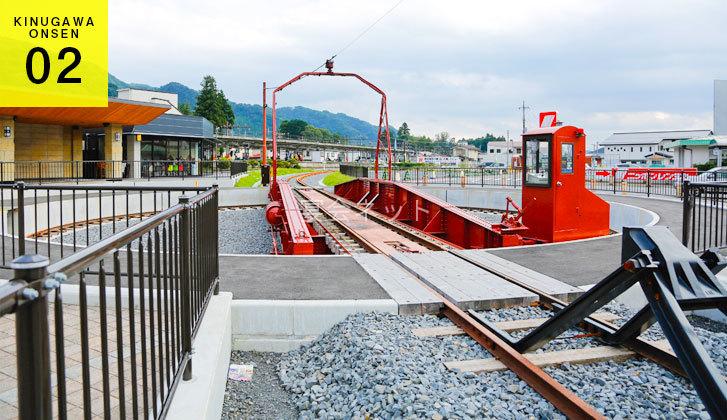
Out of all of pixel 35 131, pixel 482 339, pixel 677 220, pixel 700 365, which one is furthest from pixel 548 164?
pixel 35 131

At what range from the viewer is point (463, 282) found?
7117 millimetres

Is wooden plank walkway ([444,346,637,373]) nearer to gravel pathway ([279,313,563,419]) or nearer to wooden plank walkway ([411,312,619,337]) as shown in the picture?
gravel pathway ([279,313,563,419])

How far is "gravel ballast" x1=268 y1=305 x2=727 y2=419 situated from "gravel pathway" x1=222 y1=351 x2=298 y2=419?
0.09 m

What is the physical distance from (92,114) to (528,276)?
27651 millimetres

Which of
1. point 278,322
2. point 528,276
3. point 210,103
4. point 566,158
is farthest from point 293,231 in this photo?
point 210,103

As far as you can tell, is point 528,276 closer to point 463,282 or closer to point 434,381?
point 463,282

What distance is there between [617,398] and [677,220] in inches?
524

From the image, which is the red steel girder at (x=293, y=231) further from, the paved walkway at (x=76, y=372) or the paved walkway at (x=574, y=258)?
the paved walkway at (x=76, y=372)

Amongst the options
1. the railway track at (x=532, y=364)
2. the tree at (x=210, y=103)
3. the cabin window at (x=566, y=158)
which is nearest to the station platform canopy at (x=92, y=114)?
the cabin window at (x=566, y=158)

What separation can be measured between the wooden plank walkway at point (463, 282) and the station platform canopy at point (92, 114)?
23900 millimetres

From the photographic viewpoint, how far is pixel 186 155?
43.2 m

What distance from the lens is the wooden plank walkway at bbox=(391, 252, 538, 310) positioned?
6316 millimetres

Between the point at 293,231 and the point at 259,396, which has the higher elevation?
the point at 293,231

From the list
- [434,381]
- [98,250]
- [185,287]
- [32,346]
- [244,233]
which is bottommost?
[244,233]
